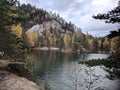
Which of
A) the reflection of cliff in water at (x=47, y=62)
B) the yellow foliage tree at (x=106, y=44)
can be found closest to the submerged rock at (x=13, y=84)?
the reflection of cliff in water at (x=47, y=62)

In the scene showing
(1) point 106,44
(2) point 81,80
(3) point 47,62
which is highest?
(1) point 106,44

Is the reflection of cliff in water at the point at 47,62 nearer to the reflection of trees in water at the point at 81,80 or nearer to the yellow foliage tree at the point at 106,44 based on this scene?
the reflection of trees in water at the point at 81,80

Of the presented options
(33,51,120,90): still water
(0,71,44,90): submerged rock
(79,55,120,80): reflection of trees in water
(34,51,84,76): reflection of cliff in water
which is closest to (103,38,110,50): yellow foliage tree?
(34,51,84,76): reflection of cliff in water

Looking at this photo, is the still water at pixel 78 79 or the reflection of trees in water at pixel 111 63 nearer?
the reflection of trees in water at pixel 111 63

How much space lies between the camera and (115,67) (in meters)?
12.6

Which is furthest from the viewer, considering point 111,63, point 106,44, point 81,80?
point 106,44

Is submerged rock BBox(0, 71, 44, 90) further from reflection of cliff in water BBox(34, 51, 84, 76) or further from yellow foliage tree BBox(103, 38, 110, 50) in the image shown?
yellow foliage tree BBox(103, 38, 110, 50)

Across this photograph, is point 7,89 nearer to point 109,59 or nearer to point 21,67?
point 109,59

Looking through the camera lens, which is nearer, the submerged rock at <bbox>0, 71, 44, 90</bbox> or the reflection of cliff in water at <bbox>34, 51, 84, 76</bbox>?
the submerged rock at <bbox>0, 71, 44, 90</bbox>

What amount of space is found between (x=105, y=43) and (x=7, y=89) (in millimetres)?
180383

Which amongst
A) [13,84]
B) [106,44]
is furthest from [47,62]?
[106,44]

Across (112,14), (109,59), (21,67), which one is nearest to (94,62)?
(109,59)

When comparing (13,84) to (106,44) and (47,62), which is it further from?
(106,44)

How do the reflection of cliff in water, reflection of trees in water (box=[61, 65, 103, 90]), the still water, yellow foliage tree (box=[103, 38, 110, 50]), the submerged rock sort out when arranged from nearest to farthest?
the submerged rock < reflection of trees in water (box=[61, 65, 103, 90]) < the still water < the reflection of cliff in water < yellow foliage tree (box=[103, 38, 110, 50])
